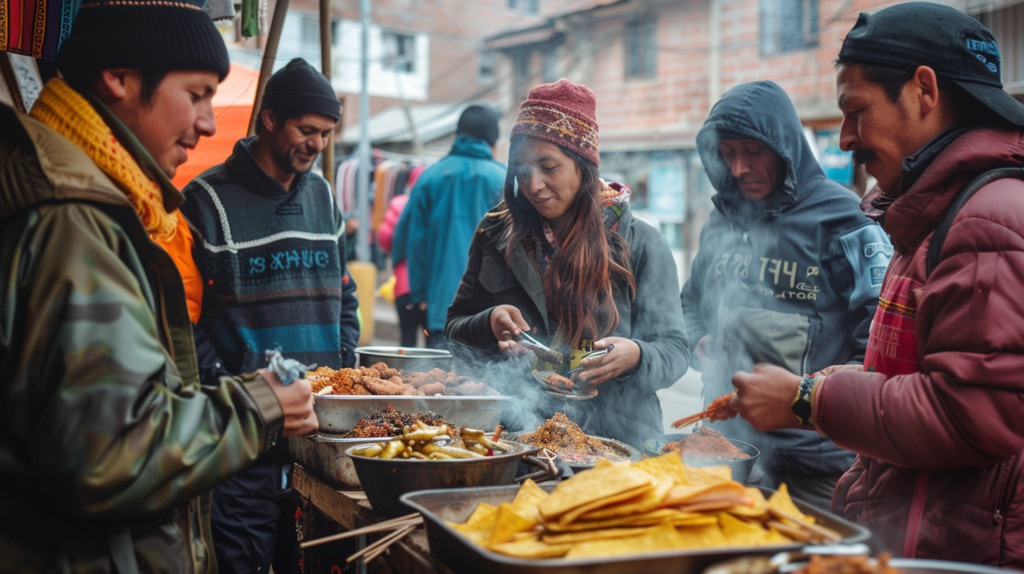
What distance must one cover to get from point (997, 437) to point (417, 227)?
16.1 feet

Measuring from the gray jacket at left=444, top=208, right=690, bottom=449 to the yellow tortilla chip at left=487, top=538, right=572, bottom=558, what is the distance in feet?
4.65

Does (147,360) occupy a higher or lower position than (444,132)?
lower

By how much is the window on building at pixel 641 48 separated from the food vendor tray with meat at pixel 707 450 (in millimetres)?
14175

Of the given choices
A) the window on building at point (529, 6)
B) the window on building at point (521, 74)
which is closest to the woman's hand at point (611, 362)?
the window on building at point (521, 74)

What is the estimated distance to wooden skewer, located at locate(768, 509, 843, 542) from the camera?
1.29 meters

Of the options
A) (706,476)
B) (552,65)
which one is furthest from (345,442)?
(552,65)

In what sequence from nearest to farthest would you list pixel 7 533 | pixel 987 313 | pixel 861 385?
1. pixel 7 533
2. pixel 987 313
3. pixel 861 385

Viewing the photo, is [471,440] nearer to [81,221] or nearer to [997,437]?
[81,221]

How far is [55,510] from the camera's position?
4.66 ft

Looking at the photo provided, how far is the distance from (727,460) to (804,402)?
478 millimetres

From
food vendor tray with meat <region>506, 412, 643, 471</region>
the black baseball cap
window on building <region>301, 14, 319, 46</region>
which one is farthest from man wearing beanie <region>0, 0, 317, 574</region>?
window on building <region>301, 14, 319, 46</region>

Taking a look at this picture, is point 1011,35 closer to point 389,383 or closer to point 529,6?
point 389,383

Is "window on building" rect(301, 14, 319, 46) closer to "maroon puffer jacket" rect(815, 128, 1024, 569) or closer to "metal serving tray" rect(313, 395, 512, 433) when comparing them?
"metal serving tray" rect(313, 395, 512, 433)

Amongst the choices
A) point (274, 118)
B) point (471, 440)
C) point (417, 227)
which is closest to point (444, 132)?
point (417, 227)
